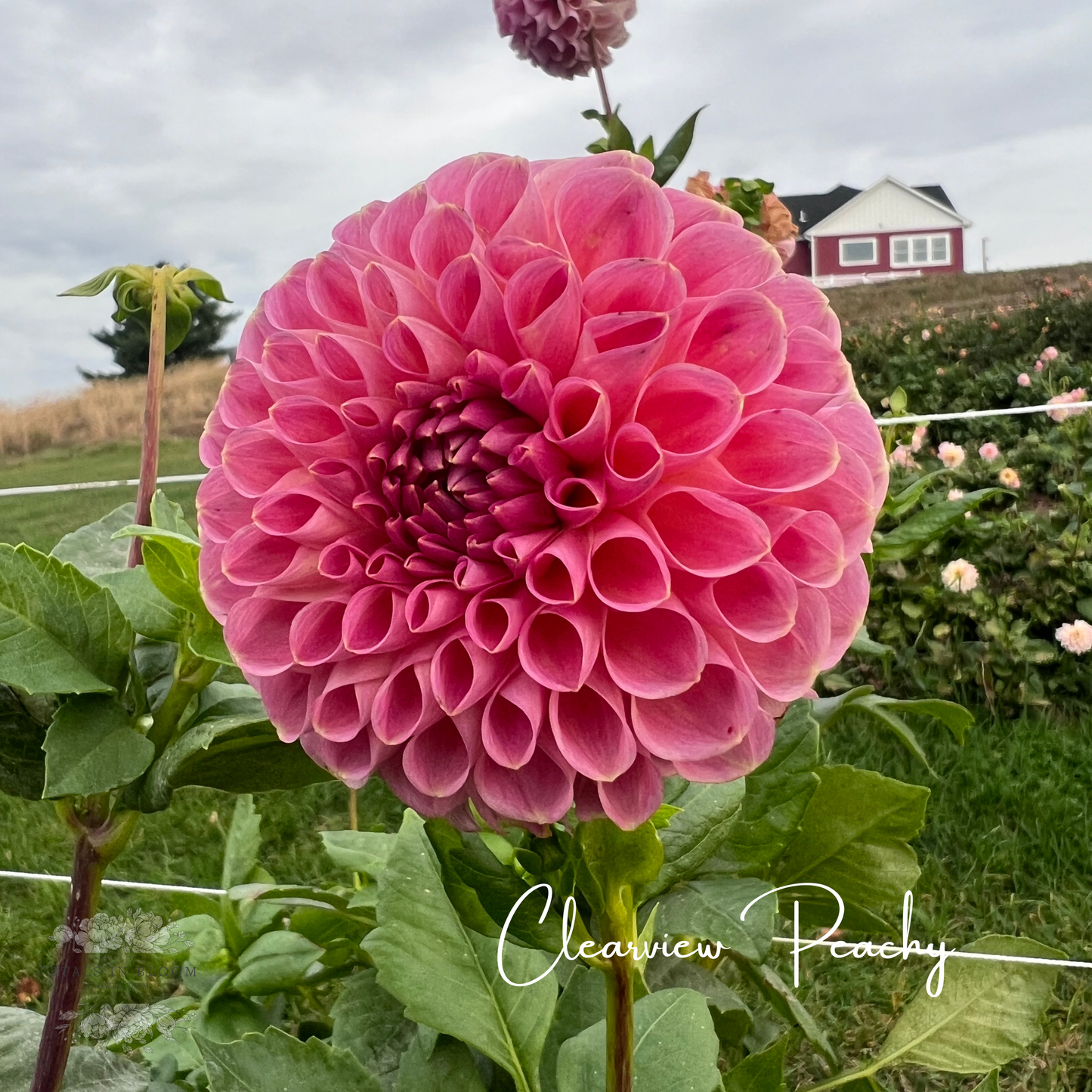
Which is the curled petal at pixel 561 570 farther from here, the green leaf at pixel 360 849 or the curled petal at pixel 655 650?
the green leaf at pixel 360 849

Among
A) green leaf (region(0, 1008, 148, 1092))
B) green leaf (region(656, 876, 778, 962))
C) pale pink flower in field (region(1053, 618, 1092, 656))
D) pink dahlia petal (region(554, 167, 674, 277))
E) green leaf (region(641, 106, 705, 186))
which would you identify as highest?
green leaf (region(641, 106, 705, 186))

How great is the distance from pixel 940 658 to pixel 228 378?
1123 millimetres

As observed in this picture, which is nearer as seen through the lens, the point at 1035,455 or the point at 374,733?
the point at 374,733

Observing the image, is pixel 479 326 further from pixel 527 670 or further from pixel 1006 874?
pixel 1006 874

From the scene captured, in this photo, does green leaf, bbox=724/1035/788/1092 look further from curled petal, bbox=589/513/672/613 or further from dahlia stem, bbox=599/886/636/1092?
curled petal, bbox=589/513/672/613

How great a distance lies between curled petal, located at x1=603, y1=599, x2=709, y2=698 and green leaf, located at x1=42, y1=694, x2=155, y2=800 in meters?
0.15

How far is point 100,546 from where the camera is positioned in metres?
0.37

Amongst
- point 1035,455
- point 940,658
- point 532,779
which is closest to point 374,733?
point 532,779

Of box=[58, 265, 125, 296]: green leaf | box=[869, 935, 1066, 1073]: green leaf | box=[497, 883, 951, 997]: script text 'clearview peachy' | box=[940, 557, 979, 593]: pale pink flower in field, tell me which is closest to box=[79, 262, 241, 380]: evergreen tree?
box=[58, 265, 125, 296]: green leaf

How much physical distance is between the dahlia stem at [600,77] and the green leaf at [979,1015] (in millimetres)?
332

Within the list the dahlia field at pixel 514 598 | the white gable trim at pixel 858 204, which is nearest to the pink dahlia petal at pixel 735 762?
the dahlia field at pixel 514 598

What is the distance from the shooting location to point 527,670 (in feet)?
0.57

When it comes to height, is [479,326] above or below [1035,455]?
below

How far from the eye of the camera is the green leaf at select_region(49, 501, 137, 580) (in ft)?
1.17
